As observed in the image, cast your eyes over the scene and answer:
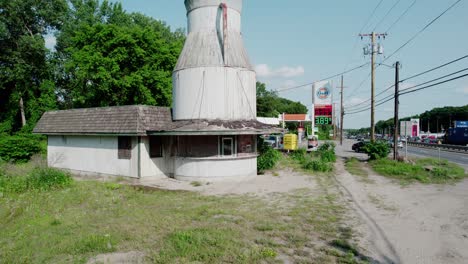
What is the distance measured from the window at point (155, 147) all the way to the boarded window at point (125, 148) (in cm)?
112

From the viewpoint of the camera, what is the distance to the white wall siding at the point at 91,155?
57.1 feet

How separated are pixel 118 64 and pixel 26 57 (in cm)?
1200

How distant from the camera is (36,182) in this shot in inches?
542

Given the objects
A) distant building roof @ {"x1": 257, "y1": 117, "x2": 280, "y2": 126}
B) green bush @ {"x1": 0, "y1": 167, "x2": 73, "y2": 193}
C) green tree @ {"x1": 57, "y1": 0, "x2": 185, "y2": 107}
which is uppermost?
green tree @ {"x1": 57, "y1": 0, "x2": 185, "y2": 107}

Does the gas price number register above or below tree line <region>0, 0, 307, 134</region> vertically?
below

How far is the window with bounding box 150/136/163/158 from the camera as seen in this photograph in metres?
17.4

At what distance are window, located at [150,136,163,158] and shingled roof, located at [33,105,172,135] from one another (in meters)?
0.77

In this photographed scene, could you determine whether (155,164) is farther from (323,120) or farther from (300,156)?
(323,120)

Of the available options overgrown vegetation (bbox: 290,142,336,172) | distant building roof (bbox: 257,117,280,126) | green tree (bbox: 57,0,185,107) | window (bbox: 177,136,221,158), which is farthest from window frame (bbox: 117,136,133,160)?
distant building roof (bbox: 257,117,280,126)

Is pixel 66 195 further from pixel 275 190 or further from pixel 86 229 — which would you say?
pixel 275 190

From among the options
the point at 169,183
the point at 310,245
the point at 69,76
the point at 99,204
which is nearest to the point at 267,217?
the point at 310,245

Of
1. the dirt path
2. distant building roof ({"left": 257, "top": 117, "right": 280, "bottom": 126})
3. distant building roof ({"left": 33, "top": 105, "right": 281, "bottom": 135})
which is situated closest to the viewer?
the dirt path

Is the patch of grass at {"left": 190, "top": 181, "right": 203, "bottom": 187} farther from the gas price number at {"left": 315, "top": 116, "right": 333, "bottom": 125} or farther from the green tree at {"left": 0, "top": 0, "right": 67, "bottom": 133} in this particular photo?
the green tree at {"left": 0, "top": 0, "right": 67, "bottom": 133}

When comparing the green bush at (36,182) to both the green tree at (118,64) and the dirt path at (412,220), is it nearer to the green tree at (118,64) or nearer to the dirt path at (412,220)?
the dirt path at (412,220)
